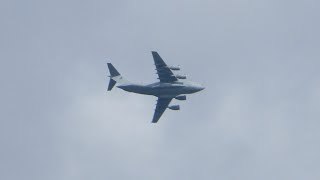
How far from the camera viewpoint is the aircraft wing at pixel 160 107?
17200 centimetres

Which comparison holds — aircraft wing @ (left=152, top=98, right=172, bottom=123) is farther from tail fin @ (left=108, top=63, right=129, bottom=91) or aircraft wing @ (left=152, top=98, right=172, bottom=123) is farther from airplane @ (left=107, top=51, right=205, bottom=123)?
tail fin @ (left=108, top=63, right=129, bottom=91)

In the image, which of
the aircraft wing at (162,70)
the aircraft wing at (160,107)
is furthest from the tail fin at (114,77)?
the aircraft wing at (160,107)

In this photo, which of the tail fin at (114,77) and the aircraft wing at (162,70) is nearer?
the aircraft wing at (162,70)

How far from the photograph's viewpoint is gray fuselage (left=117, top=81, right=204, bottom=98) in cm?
16288

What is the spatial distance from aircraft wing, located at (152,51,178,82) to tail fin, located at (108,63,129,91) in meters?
6.48

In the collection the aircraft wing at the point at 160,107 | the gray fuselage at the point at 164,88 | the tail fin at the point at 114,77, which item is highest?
the tail fin at the point at 114,77

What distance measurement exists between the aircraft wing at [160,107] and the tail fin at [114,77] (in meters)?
8.58

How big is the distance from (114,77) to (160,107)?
10.5 metres

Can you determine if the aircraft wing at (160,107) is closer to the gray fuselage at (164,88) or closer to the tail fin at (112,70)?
the gray fuselage at (164,88)

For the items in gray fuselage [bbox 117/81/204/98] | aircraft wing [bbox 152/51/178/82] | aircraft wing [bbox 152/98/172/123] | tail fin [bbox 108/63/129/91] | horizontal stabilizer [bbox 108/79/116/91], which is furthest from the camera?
aircraft wing [bbox 152/98/172/123]

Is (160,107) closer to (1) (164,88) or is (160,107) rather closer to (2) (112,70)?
(1) (164,88)

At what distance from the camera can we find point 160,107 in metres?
173

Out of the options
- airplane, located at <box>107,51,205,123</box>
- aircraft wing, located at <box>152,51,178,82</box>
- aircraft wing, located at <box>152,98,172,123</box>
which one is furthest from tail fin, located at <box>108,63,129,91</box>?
aircraft wing, located at <box>152,98,172,123</box>

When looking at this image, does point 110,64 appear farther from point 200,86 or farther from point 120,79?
point 200,86
